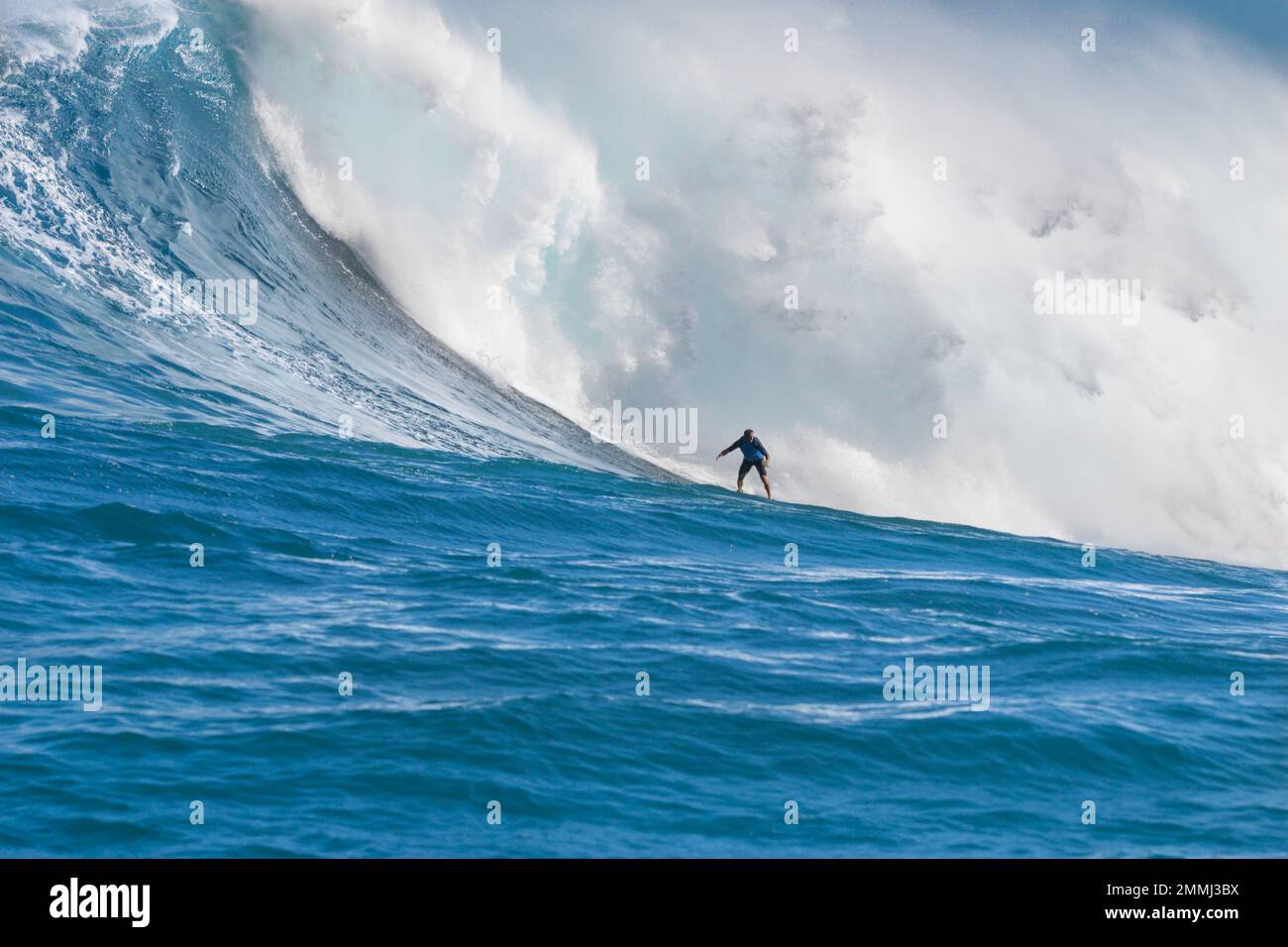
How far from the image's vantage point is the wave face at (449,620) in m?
7.87

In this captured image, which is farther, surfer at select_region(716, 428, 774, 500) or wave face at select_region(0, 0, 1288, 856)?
surfer at select_region(716, 428, 774, 500)

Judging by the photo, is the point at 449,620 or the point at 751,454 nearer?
the point at 449,620

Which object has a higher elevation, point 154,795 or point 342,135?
point 342,135

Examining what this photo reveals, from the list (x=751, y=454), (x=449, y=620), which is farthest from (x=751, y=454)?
(x=449, y=620)

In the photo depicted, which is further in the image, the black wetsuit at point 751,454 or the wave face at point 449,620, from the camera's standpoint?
the black wetsuit at point 751,454

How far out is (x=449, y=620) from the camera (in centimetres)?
1099

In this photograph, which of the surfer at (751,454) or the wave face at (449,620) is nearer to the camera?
the wave face at (449,620)

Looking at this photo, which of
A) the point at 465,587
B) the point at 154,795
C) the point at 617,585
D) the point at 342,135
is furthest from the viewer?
the point at 342,135

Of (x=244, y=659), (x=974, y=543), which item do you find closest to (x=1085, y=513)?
(x=974, y=543)

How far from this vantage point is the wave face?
787cm

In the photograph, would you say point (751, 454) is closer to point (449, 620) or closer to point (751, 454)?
point (751, 454)

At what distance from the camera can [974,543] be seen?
59.9 ft
